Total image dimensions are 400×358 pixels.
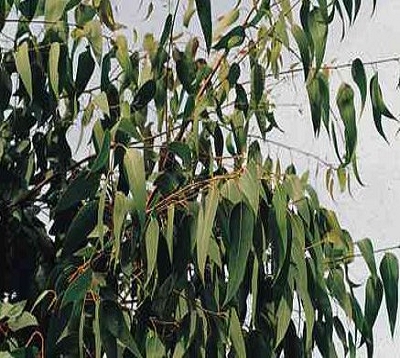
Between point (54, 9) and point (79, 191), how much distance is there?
36cm

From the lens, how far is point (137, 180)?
145 centimetres

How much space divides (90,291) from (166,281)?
0.32 feet

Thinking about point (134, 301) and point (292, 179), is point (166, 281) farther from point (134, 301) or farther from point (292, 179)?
point (292, 179)

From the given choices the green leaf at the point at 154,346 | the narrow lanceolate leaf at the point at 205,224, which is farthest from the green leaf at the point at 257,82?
the green leaf at the point at 154,346

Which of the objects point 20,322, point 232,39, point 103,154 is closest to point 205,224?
point 103,154

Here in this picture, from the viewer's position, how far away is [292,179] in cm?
166

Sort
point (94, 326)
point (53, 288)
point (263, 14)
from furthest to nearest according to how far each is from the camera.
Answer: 1. point (263, 14)
2. point (53, 288)
3. point (94, 326)

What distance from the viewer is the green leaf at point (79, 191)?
1.50 m

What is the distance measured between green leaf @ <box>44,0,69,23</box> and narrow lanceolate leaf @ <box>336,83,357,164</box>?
1.40ft

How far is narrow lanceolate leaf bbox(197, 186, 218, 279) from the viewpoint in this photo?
1.43m

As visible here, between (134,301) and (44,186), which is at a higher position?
(44,186)

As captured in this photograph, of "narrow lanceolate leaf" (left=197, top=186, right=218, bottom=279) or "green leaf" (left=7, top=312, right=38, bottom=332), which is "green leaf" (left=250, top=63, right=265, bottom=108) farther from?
"green leaf" (left=7, top=312, right=38, bottom=332)

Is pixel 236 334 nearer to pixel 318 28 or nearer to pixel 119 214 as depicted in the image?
pixel 119 214

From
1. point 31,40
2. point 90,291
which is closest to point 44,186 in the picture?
point 31,40
